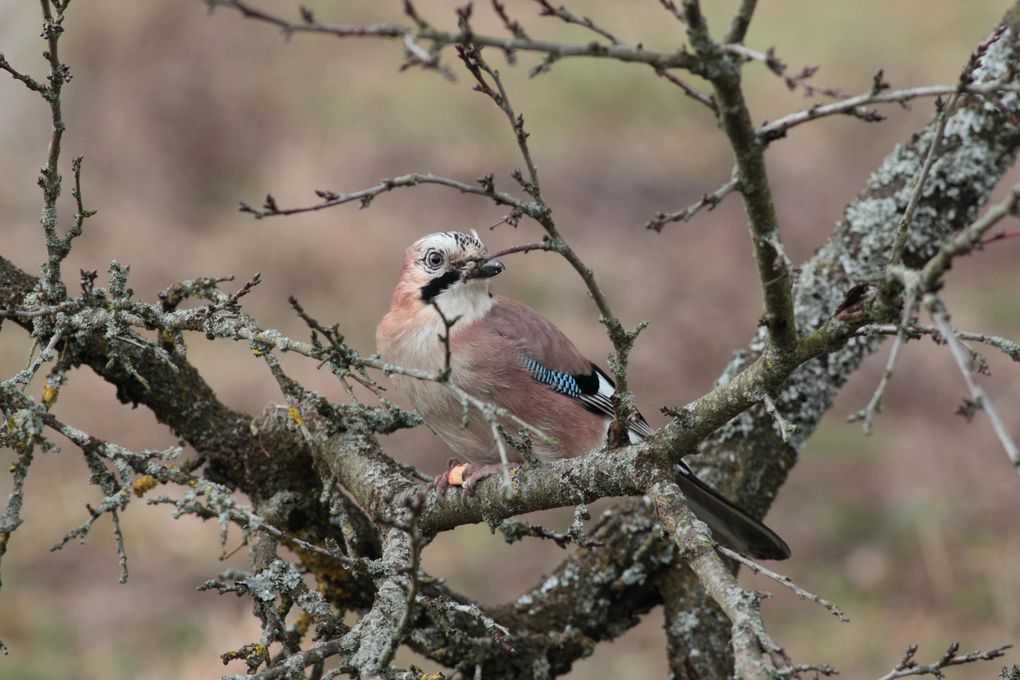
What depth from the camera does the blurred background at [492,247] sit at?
23.1ft

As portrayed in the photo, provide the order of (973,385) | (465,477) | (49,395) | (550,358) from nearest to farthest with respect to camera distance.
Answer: (973,385) → (49,395) → (465,477) → (550,358)

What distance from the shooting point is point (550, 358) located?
440 centimetres

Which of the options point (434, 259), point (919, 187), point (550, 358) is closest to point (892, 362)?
point (919, 187)

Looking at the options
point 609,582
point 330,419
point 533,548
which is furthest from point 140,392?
point 533,548

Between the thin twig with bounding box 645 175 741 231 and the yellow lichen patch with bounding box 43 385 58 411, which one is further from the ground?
the yellow lichen patch with bounding box 43 385 58 411

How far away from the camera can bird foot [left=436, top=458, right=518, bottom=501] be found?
3.34 meters

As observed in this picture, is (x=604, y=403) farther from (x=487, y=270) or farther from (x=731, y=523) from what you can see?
(x=731, y=523)

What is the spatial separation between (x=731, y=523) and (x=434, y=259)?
1.62 meters

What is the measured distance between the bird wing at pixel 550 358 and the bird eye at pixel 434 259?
28cm

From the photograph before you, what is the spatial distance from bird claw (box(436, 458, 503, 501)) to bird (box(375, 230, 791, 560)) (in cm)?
11

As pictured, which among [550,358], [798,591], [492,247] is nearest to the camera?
[798,591]

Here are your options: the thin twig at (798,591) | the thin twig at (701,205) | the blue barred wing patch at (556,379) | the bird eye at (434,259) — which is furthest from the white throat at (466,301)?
the thin twig at (701,205)

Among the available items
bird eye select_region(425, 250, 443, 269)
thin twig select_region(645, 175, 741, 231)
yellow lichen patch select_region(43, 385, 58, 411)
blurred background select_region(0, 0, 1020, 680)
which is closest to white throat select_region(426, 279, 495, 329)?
bird eye select_region(425, 250, 443, 269)

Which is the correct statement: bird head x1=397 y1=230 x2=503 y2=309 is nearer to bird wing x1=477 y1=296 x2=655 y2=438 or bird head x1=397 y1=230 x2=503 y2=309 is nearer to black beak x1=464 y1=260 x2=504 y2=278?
bird wing x1=477 y1=296 x2=655 y2=438
